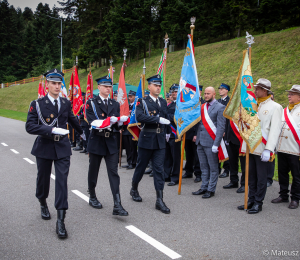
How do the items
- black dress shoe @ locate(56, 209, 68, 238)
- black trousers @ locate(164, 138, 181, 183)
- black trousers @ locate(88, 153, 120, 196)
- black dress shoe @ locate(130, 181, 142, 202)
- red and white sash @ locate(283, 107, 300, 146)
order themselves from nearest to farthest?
black dress shoe @ locate(56, 209, 68, 238) < black trousers @ locate(88, 153, 120, 196) < red and white sash @ locate(283, 107, 300, 146) < black dress shoe @ locate(130, 181, 142, 202) < black trousers @ locate(164, 138, 181, 183)

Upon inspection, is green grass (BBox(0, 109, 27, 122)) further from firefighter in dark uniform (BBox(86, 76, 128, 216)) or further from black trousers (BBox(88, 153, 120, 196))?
firefighter in dark uniform (BBox(86, 76, 128, 216))

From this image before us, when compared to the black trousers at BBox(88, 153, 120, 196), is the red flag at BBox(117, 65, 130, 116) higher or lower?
higher

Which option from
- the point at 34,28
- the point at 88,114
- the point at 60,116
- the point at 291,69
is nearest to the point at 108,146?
the point at 88,114

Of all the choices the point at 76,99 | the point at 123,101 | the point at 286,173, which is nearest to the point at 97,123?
the point at 286,173

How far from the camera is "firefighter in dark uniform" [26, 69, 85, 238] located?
4.02m

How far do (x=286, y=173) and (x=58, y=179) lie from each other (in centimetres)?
415

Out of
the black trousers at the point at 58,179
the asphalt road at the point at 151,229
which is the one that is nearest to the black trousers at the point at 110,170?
the asphalt road at the point at 151,229

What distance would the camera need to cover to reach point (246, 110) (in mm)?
5039

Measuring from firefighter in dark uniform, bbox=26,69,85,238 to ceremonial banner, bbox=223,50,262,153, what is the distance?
9.77 feet

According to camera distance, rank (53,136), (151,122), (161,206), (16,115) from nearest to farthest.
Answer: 1. (53,136)
2. (161,206)
3. (151,122)
4. (16,115)

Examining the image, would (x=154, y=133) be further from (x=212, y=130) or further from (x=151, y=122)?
(x=212, y=130)

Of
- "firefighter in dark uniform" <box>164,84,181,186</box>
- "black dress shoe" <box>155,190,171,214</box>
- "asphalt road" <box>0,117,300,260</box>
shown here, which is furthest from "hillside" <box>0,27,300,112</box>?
"black dress shoe" <box>155,190,171,214</box>

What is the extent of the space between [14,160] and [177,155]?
17.5 ft

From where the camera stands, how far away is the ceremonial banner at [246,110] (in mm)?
4910
